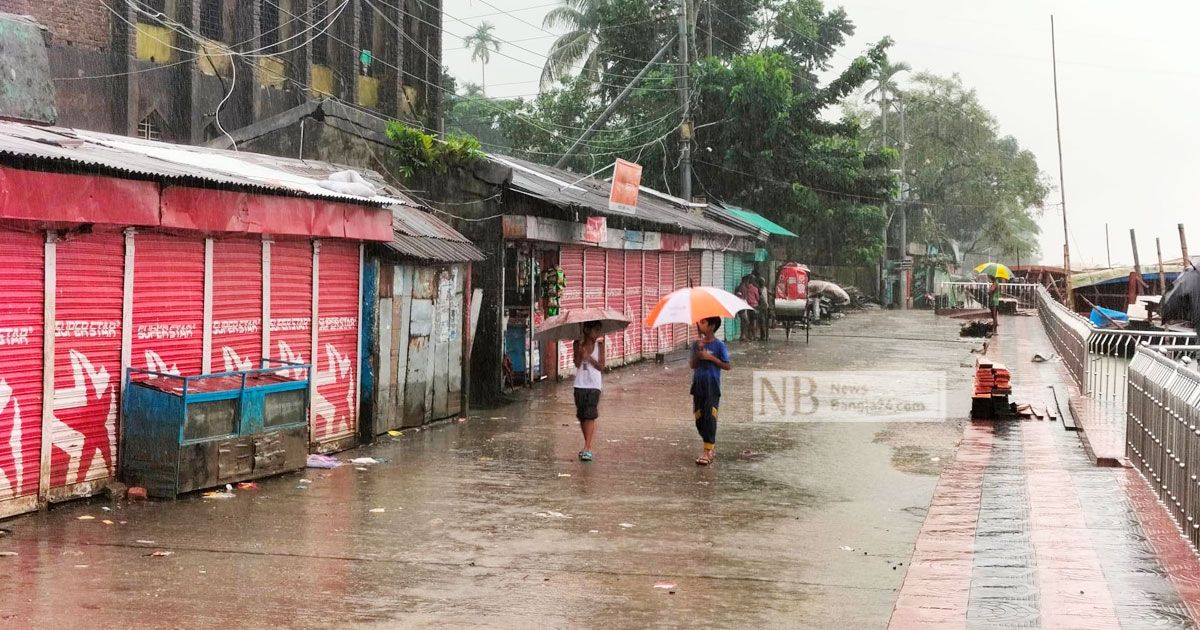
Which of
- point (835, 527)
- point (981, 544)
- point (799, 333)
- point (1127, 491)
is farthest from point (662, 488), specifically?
point (799, 333)

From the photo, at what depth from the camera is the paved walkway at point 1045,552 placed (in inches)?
255

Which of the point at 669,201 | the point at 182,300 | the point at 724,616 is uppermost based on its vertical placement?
the point at 669,201

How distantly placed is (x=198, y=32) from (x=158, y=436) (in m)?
20.2

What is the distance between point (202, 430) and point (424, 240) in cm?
526

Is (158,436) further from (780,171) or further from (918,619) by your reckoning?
(780,171)

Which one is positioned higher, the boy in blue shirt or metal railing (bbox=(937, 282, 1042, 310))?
metal railing (bbox=(937, 282, 1042, 310))

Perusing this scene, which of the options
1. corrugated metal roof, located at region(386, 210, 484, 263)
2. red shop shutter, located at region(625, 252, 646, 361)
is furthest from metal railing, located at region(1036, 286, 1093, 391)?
corrugated metal roof, located at region(386, 210, 484, 263)

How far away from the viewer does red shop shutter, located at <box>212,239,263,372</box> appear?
11.2 m

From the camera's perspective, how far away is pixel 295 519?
9117mm

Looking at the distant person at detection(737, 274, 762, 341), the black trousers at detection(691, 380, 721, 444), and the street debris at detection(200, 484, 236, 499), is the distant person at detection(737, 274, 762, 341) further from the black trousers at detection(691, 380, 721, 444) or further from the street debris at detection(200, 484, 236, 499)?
the street debris at detection(200, 484, 236, 499)

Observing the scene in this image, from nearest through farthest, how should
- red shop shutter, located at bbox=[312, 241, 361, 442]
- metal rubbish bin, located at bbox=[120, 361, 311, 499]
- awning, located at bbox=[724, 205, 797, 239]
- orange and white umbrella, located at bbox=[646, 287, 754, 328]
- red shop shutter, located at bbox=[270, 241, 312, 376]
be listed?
metal rubbish bin, located at bbox=[120, 361, 311, 499], red shop shutter, located at bbox=[270, 241, 312, 376], orange and white umbrella, located at bbox=[646, 287, 754, 328], red shop shutter, located at bbox=[312, 241, 361, 442], awning, located at bbox=[724, 205, 797, 239]

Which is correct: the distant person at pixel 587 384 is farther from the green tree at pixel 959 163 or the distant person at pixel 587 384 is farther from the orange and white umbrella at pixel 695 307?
the green tree at pixel 959 163

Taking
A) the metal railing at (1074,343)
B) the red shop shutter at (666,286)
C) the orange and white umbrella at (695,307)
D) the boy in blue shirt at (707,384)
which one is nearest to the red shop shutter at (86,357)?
the orange and white umbrella at (695,307)

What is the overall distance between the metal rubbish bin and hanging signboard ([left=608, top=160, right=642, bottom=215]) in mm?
11141
